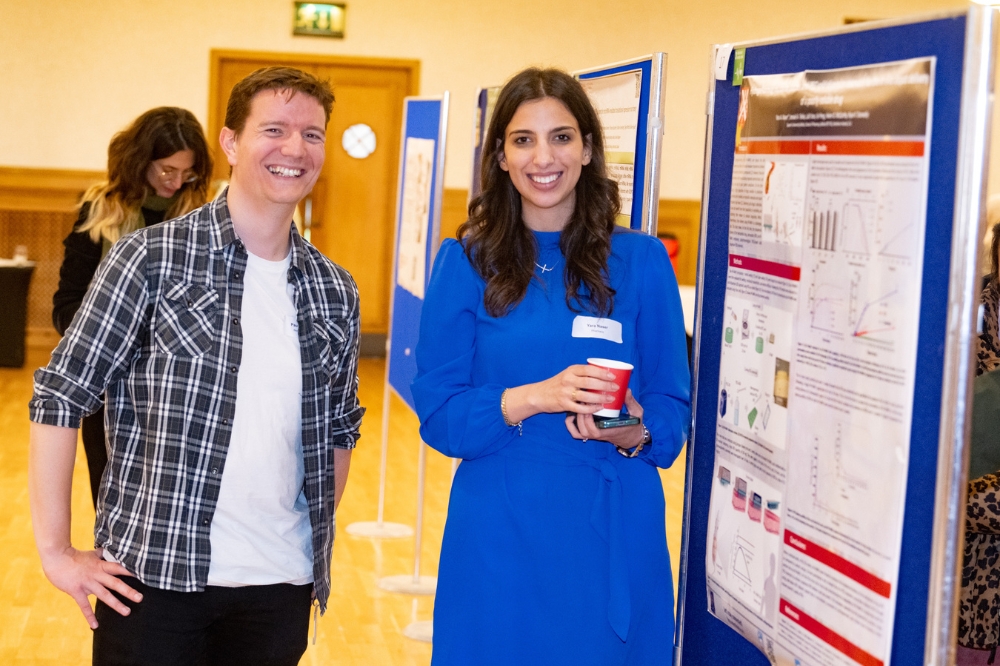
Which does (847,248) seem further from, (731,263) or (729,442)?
(729,442)

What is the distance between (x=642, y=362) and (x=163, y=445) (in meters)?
0.92

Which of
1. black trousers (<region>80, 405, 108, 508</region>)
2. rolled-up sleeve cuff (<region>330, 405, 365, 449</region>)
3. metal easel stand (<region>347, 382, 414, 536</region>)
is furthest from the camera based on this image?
metal easel stand (<region>347, 382, 414, 536</region>)

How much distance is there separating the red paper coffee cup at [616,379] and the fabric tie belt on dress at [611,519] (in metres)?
0.17

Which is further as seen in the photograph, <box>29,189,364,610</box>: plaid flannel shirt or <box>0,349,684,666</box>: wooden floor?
<box>0,349,684,666</box>: wooden floor

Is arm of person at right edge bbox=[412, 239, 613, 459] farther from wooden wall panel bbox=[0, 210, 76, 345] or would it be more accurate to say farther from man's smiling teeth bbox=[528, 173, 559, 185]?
wooden wall panel bbox=[0, 210, 76, 345]

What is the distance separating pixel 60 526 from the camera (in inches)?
73.9

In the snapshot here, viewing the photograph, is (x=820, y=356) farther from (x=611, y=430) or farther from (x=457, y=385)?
(x=457, y=385)

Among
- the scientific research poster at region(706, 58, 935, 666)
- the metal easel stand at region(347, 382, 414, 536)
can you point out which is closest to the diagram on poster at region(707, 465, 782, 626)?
the scientific research poster at region(706, 58, 935, 666)

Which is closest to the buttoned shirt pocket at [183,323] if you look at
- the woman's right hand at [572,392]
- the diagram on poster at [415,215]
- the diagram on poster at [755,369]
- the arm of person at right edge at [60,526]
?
the arm of person at right edge at [60,526]

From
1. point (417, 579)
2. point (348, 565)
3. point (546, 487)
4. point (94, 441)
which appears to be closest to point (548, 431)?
point (546, 487)

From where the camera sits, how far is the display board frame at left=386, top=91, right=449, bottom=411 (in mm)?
4414

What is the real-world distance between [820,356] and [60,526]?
132 cm

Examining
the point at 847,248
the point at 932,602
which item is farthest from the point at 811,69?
the point at 932,602

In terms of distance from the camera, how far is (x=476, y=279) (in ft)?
6.93
